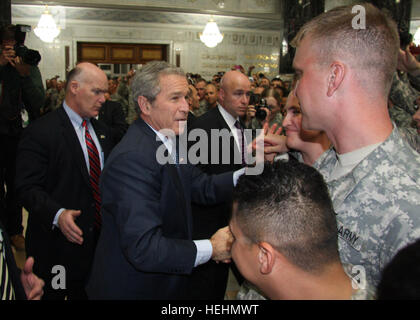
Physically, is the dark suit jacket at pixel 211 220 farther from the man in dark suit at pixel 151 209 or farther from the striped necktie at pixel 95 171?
the man in dark suit at pixel 151 209

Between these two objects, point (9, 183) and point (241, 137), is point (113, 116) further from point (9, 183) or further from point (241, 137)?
point (241, 137)

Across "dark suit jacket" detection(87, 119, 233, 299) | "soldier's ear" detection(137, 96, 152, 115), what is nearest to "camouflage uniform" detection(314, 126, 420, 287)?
"dark suit jacket" detection(87, 119, 233, 299)

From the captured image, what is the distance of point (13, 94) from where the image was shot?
154 inches

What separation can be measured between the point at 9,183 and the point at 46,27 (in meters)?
8.32

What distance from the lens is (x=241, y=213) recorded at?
1.08 m

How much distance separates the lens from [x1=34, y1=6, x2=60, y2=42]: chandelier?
35.4 feet

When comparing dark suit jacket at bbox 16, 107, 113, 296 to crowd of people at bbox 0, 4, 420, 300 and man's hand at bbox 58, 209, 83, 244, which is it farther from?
man's hand at bbox 58, 209, 83, 244

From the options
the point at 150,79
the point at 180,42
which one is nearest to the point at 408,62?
the point at 150,79

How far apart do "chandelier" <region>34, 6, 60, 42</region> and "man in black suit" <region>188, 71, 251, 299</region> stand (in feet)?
29.5

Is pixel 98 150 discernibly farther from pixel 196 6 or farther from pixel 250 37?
pixel 250 37

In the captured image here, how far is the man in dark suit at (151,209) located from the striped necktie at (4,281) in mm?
519

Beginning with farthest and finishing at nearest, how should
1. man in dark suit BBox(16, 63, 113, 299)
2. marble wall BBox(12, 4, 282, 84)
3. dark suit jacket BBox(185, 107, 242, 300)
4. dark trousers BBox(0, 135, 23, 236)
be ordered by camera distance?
marble wall BBox(12, 4, 282, 84)
dark trousers BBox(0, 135, 23, 236)
dark suit jacket BBox(185, 107, 242, 300)
man in dark suit BBox(16, 63, 113, 299)

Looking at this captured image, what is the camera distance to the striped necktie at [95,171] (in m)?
2.65
